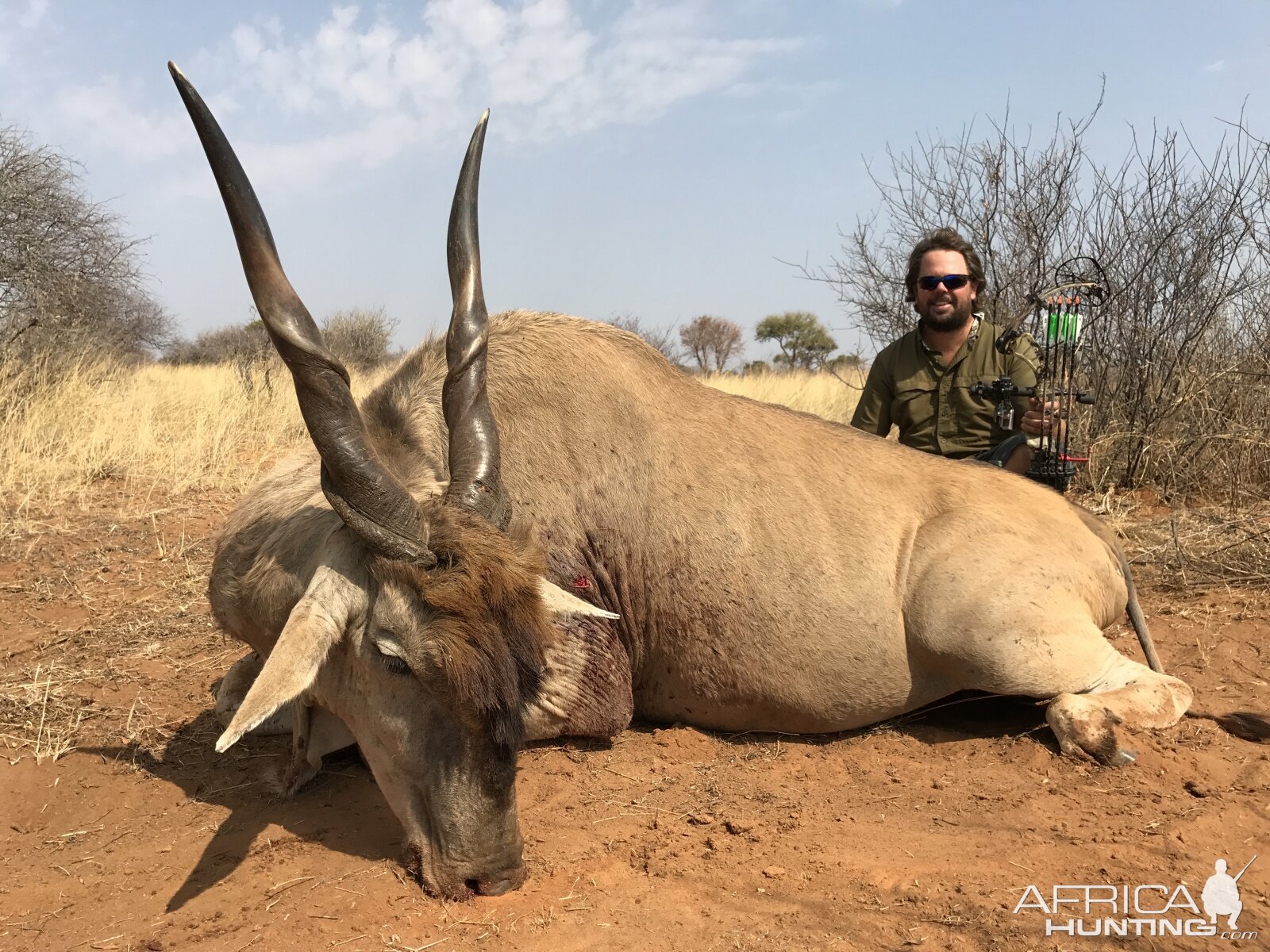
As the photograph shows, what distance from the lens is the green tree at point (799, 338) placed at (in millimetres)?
44812

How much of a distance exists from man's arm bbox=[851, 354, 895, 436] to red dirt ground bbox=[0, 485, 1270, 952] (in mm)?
2568

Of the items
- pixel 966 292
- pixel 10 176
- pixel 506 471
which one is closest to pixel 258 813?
pixel 506 471

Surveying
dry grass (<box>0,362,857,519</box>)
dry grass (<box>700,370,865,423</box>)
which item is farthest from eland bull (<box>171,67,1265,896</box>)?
dry grass (<box>700,370,865,423</box>)

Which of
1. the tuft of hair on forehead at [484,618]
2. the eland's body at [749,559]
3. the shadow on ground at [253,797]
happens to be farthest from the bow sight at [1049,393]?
the shadow on ground at [253,797]

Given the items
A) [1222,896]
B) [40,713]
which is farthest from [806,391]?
[1222,896]

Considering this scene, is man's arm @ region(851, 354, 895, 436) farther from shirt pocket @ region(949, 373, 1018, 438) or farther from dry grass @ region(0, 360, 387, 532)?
dry grass @ region(0, 360, 387, 532)

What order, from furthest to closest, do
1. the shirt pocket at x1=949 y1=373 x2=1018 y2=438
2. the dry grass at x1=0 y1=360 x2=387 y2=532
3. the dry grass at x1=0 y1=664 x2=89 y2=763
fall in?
the dry grass at x1=0 y1=360 x2=387 y2=532 → the shirt pocket at x1=949 y1=373 x2=1018 y2=438 → the dry grass at x1=0 y1=664 x2=89 y2=763

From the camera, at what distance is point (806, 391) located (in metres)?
21.7

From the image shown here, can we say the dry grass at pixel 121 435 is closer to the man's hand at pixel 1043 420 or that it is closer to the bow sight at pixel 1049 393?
the bow sight at pixel 1049 393

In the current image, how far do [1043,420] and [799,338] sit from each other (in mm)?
41582

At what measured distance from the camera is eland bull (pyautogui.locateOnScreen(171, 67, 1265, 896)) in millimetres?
3752

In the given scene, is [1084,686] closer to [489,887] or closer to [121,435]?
[489,887]

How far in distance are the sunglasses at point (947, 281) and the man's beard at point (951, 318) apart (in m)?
0.10

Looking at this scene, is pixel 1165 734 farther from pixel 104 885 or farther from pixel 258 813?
pixel 104 885
